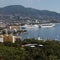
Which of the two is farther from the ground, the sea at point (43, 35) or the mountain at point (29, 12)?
the mountain at point (29, 12)

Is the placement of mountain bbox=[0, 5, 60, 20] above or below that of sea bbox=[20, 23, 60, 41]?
above

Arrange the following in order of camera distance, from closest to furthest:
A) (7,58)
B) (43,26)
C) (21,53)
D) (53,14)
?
1. (7,58)
2. (21,53)
3. (43,26)
4. (53,14)

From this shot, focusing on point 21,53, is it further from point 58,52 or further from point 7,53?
point 58,52

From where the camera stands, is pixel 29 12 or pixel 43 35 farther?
pixel 29 12

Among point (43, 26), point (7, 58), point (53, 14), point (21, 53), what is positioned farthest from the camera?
point (53, 14)

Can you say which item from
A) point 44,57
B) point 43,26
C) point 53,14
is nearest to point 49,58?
point 44,57

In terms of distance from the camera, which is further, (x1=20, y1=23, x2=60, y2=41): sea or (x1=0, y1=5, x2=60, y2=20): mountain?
(x1=0, y1=5, x2=60, y2=20): mountain

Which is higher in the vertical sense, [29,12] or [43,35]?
[29,12]

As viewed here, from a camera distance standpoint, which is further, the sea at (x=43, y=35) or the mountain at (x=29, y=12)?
the mountain at (x=29, y=12)

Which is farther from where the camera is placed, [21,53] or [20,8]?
[20,8]

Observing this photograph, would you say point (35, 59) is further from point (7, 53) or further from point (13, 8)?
point (13, 8)
